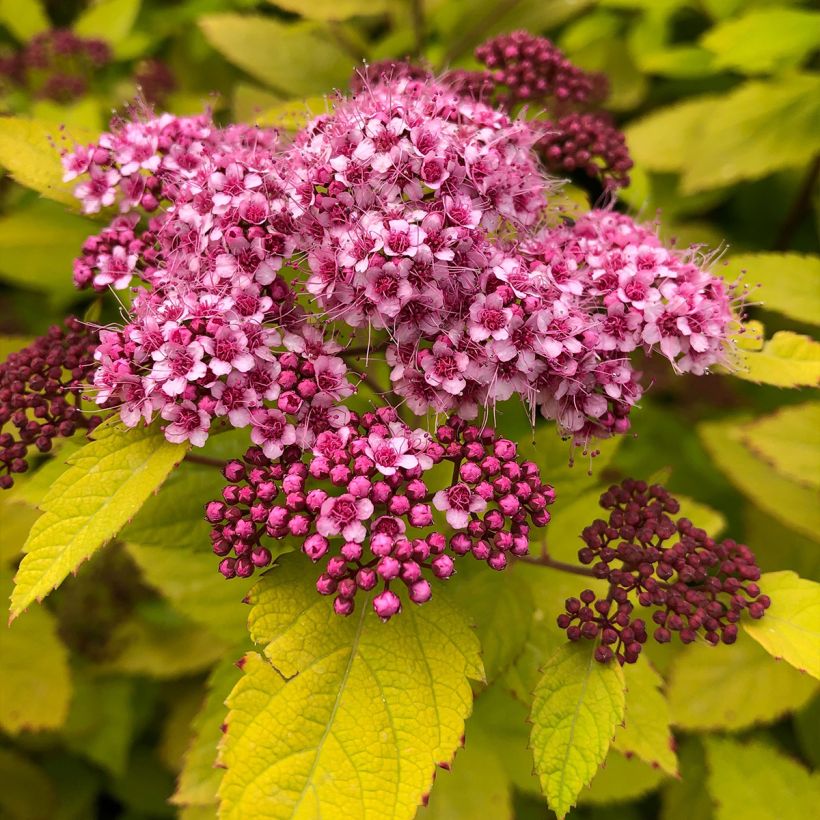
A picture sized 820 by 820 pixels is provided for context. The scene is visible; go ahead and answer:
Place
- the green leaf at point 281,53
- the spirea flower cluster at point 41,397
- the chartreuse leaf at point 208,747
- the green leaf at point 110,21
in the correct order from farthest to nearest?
the green leaf at point 110,21 → the green leaf at point 281,53 → the chartreuse leaf at point 208,747 → the spirea flower cluster at point 41,397

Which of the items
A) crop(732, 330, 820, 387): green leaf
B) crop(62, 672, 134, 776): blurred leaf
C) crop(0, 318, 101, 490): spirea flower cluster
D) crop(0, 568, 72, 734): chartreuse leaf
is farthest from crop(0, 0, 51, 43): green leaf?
crop(732, 330, 820, 387): green leaf

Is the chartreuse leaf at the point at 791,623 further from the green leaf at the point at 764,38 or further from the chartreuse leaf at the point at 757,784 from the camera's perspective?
the green leaf at the point at 764,38

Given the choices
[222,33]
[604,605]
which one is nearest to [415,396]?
[604,605]

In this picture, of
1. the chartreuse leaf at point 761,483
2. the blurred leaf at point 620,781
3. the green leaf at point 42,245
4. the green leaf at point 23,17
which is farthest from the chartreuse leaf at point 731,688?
the green leaf at point 23,17

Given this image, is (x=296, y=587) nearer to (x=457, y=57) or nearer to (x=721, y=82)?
(x=457, y=57)

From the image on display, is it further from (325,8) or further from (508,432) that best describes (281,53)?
(508,432)

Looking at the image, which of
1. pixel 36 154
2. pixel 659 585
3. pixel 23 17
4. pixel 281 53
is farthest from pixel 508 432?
pixel 23 17
